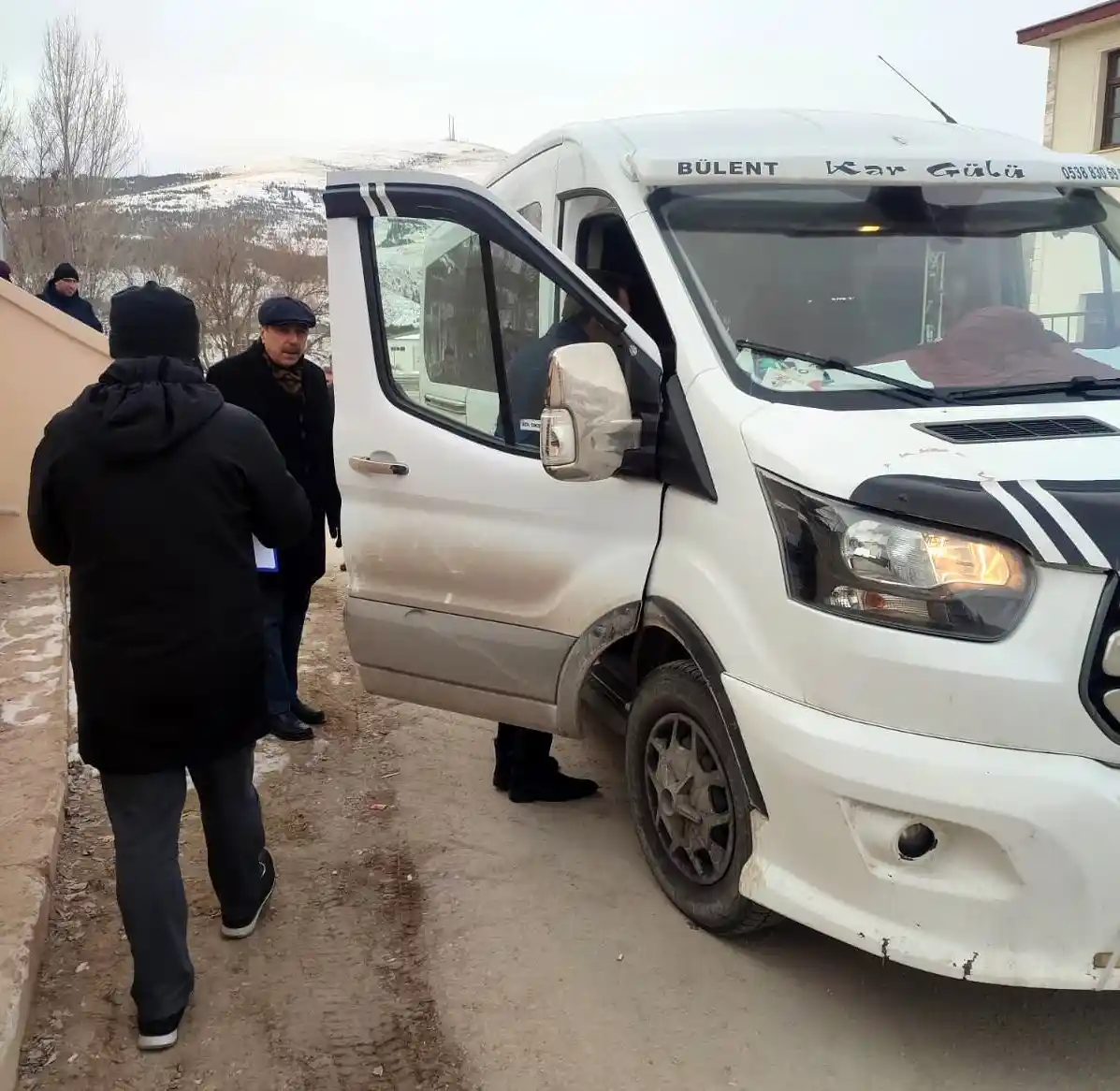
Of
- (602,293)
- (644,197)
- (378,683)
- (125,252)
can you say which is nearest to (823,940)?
(378,683)

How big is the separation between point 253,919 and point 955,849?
2.08m

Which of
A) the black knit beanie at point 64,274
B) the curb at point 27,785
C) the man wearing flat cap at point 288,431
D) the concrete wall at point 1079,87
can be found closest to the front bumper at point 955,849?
the curb at point 27,785

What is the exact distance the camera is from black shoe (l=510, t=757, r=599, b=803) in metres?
4.17

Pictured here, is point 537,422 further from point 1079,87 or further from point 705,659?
point 1079,87

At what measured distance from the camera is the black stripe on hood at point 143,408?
260cm

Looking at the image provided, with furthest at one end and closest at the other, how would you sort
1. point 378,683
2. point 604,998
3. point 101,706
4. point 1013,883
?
point 378,683 < point 604,998 < point 101,706 < point 1013,883

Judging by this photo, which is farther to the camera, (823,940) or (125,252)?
(125,252)

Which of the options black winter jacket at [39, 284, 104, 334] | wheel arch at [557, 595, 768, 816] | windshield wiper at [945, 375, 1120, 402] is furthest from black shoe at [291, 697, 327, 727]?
black winter jacket at [39, 284, 104, 334]

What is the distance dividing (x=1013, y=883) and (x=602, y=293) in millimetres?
1882

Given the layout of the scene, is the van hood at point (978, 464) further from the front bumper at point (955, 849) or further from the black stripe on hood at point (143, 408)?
the black stripe on hood at point (143, 408)

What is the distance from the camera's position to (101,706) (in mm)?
2703

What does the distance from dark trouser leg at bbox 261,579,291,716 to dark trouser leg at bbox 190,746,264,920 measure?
1448mm

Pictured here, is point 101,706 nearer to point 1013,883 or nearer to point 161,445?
point 161,445

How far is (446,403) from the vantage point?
3.72 meters
